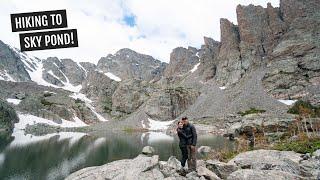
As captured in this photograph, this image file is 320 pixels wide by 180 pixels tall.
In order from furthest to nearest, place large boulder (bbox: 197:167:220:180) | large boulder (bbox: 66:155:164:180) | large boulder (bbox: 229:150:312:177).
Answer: large boulder (bbox: 66:155:164:180) → large boulder (bbox: 197:167:220:180) → large boulder (bbox: 229:150:312:177)

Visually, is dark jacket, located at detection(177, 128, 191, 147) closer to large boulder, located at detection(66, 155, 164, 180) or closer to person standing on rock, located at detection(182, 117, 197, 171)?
person standing on rock, located at detection(182, 117, 197, 171)

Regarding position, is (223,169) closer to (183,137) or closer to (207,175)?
(207,175)

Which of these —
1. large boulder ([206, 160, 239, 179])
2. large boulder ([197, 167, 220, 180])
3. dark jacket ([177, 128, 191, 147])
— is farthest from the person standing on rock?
large boulder ([197, 167, 220, 180])

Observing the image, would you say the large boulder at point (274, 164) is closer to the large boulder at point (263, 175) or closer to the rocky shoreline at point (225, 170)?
the rocky shoreline at point (225, 170)

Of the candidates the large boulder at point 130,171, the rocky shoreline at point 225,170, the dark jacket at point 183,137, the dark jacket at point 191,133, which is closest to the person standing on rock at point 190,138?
the dark jacket at point 191,133

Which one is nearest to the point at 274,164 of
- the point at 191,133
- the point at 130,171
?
the point at 191,133

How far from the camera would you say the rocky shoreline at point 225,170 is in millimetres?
19766

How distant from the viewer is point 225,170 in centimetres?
2459

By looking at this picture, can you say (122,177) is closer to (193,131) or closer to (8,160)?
(193,131)

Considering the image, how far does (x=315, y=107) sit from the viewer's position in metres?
180

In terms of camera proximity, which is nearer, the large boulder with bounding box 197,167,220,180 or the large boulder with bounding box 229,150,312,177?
the large boulder with bounding box 229,150,312,177

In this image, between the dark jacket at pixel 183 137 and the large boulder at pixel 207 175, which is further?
the dark jacket at pixel 183 137

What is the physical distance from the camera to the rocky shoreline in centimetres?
1977

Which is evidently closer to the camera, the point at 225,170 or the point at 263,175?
the point at 263,175
